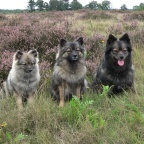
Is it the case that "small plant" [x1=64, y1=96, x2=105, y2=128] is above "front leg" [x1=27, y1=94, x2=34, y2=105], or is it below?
above

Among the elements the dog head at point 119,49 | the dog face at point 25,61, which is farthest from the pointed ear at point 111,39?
the dog face at point 25,61

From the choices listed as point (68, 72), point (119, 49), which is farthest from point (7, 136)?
point (119, 49)

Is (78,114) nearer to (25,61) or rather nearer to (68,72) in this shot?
(68,72)

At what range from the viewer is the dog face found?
4.77 metres

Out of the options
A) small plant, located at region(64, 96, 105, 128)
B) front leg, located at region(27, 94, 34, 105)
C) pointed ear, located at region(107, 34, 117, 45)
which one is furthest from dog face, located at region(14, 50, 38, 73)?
pointed ear, located at region(107, 34, 117, 45)

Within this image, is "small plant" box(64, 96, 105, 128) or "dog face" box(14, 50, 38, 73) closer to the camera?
"small plant" box(64, 96, 105, 128)

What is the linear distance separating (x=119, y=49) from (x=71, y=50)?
36.3 inches

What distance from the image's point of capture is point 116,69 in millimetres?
5188

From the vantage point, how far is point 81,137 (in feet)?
10.6

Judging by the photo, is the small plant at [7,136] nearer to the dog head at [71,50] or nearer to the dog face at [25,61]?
the dog face at [25,61]

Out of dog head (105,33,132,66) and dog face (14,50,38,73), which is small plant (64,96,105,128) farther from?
dog head (105,33,132,66)

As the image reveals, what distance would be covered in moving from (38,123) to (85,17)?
46.5 ft

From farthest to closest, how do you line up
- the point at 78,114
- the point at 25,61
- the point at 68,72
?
the point at 68,72
the point at 25,61
the point at 78,114

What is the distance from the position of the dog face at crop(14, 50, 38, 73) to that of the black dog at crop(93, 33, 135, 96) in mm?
1447
